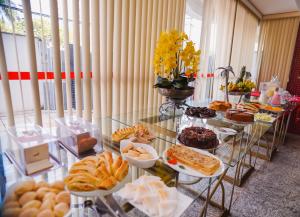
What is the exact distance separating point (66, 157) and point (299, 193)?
2398 millimetres

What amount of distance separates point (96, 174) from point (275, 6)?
4.56m

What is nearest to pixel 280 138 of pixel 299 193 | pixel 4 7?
pixel 299 193

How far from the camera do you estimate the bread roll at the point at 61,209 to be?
0.52 meters

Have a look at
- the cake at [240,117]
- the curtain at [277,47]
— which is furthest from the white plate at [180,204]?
the curtain at [277,47]

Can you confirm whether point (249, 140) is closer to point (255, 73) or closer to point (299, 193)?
point (299, 193)

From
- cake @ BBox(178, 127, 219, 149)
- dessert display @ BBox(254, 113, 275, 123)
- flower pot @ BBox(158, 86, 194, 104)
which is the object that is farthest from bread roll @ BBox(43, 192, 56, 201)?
dessert display @ BBox(254, 113, 275, 123)

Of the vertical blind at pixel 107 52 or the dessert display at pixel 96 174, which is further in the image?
the vertical blind at pixel 107 52

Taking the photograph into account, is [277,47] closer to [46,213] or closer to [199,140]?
[199,140]

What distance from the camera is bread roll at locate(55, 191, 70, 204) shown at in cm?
56

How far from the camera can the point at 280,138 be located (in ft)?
10.7

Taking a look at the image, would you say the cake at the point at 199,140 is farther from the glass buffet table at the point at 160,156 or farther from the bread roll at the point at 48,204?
the bread roll at the point at 48,204

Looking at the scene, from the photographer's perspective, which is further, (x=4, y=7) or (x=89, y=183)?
(x=4, y=7)

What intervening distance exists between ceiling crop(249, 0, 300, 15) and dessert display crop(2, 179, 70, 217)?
169 inches

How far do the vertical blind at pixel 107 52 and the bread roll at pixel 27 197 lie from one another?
932 mm
